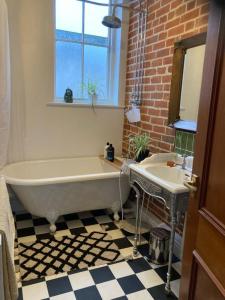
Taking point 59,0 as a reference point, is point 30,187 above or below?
below

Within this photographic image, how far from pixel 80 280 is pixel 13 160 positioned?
5.04 feet

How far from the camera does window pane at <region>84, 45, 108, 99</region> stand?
301cm

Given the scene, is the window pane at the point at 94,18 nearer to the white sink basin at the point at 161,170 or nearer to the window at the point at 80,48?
the window at the point at 80,48

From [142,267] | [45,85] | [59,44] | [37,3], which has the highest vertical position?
→ [37,3]

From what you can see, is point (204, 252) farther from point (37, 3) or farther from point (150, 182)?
point (37, 3)

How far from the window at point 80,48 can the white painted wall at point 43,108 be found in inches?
7.5

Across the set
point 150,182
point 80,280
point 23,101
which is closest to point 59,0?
point 23,101

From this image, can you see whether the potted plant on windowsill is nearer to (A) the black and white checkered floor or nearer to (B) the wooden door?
(A) the black and white checkered floor

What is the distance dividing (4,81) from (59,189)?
114 centimetres

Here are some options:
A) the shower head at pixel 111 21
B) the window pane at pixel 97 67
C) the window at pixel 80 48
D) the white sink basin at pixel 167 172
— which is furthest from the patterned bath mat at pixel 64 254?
the shower head at pixel 111 21

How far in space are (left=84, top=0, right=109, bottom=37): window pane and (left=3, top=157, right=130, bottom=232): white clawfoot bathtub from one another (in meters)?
1.61

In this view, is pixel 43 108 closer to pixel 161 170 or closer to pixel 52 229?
pixel 52 229

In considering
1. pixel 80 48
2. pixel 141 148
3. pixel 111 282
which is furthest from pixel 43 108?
pixel 111 282

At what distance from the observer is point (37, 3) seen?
2.53 m
